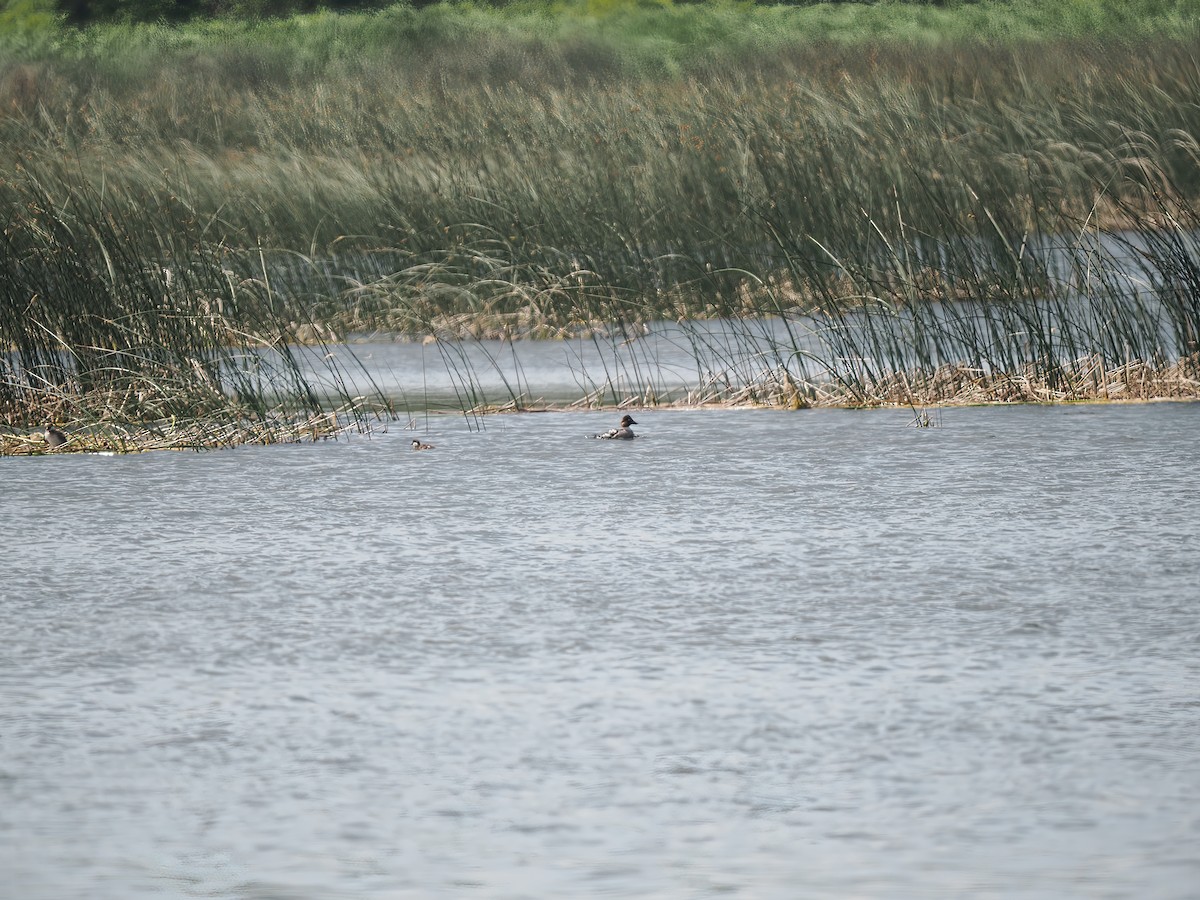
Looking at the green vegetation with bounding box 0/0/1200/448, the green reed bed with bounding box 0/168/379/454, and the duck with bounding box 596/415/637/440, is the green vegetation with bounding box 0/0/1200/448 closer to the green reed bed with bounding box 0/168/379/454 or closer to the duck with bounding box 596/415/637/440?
the green reed bed with bounding box 0/168/379/454

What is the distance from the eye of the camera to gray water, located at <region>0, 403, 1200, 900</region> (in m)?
2.83

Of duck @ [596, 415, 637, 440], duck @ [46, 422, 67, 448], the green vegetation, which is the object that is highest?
the green vegetation

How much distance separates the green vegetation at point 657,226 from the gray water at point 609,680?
1.63 meters

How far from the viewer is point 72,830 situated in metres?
3.00

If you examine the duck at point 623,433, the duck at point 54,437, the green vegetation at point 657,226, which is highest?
the green vegetation at point 657,226

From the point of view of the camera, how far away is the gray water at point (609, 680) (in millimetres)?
2834

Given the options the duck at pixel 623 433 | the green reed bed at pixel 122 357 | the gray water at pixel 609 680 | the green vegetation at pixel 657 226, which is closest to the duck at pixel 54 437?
the green reed bed at pixel 122 357

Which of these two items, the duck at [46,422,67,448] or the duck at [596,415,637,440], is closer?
the duck at [596,415,637,440]

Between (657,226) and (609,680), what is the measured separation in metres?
7.91

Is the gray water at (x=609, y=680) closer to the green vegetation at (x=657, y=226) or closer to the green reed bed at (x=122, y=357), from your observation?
the green reed bed at (x=122, y=357)

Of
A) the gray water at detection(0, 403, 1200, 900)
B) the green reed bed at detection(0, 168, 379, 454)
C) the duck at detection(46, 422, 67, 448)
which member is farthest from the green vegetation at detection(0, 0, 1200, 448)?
the gray water at detection(0, 403, 1200, 900)

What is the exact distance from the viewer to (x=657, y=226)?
37.8ft

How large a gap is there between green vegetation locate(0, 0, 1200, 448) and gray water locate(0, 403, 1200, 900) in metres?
1.63

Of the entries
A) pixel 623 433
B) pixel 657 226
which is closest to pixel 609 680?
pixel 623 433
